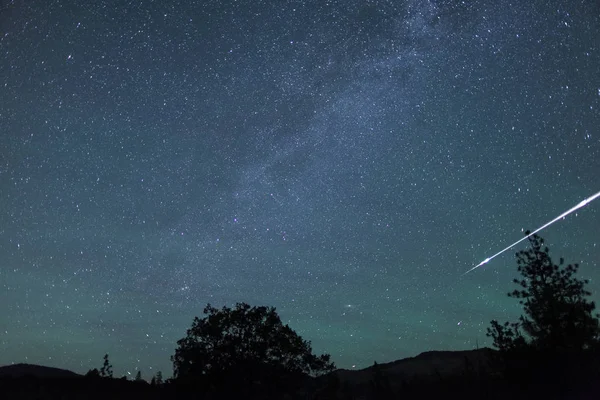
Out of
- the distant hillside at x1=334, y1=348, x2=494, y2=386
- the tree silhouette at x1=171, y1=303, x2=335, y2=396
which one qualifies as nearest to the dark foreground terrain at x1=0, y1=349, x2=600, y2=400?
the tree silhouette at x1=171, y1=303, x2=335, y2=396

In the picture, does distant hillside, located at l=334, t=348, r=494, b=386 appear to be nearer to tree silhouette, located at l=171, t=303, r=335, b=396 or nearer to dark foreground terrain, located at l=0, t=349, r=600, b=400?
dark foreground terrain, located at l=0, t=349, r=600, b=400

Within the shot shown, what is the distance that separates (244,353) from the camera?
28.9 metres

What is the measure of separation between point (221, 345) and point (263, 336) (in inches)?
102

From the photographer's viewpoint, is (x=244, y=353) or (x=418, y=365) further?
(x=418, y=365)

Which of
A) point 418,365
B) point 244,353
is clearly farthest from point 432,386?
point 418,365

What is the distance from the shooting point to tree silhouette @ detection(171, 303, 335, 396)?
2830 centimetres

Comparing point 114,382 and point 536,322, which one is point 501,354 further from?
point 114,382

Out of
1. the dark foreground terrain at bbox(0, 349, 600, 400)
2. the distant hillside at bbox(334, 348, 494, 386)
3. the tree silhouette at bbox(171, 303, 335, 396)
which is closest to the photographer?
the dark foreground terrain at bbox(0, 349, 600, 400)

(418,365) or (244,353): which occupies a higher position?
(418,365)

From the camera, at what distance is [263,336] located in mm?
29422

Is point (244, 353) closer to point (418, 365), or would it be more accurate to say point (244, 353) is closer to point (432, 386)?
point (432, 386)

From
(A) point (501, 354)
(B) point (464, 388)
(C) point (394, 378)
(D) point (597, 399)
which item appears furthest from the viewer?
(C) point (394, 378)

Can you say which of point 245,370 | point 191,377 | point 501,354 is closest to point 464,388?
point 501,354

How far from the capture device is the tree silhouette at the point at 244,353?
28.3 metres
